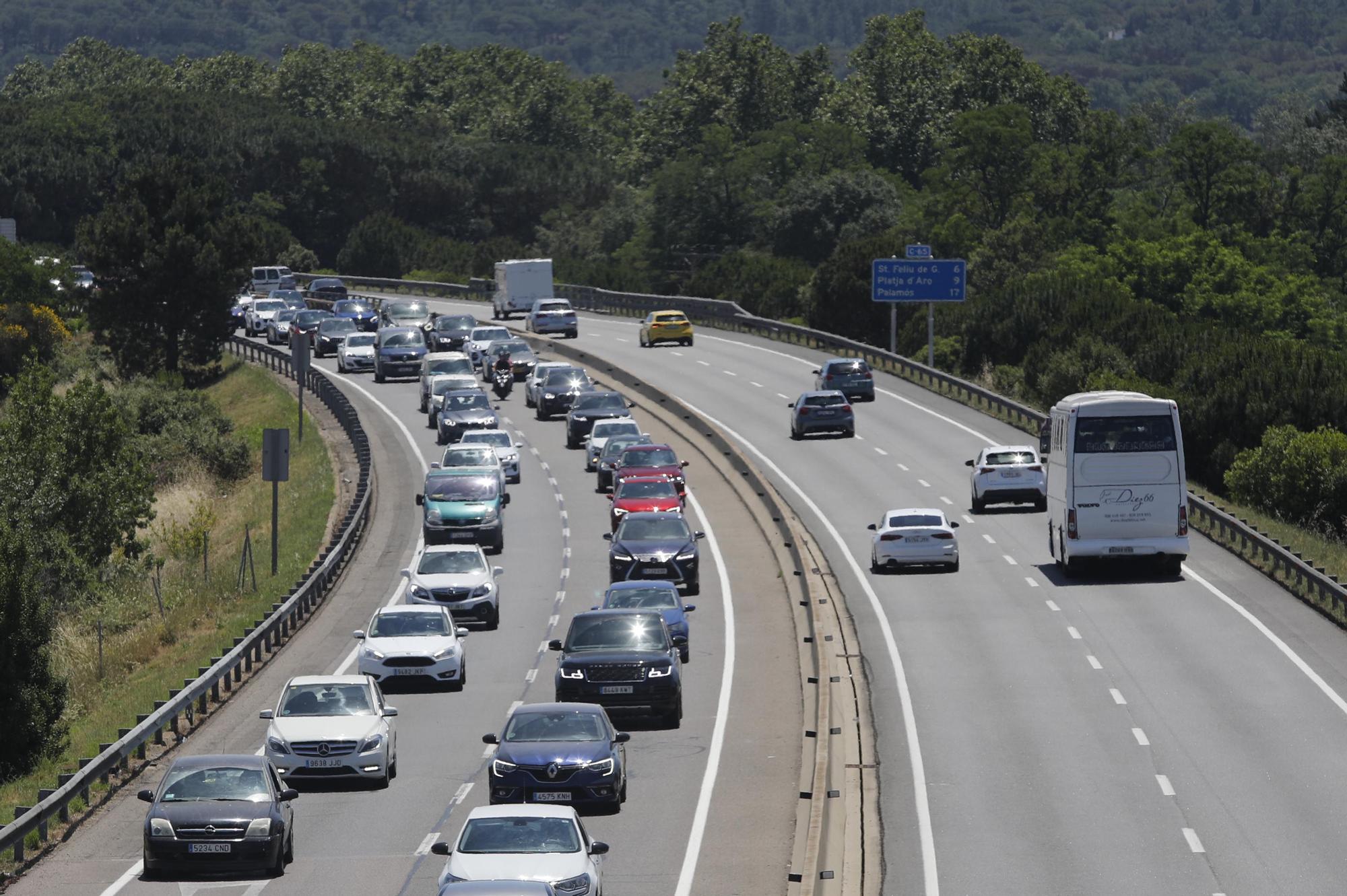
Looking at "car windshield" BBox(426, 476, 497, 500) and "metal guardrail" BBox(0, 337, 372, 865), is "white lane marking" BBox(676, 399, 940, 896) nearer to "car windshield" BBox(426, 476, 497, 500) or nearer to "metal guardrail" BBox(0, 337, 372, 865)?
"metal guardrail" BBox(0, 337, 372, 865)

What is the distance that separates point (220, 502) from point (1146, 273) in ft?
211

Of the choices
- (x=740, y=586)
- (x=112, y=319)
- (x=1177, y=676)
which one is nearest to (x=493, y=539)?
(x=740, y=586)

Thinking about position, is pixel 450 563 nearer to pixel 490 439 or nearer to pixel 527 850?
pixel 490 439

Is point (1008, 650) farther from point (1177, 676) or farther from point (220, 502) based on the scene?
point (220, 502)

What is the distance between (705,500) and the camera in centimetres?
5200

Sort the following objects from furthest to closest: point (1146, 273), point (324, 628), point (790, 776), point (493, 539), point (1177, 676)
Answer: point (1146, 273), point (493, 539), point (324, 628), point (1177, 676), point (790, 776)

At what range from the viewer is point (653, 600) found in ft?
109

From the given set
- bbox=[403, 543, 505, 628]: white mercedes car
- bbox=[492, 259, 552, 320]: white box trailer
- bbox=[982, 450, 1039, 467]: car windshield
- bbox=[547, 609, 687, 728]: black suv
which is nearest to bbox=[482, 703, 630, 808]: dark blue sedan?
bbox=[547, 609, 687, 728]: black suv

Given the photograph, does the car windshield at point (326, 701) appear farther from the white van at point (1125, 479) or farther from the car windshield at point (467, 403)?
the car windshield at point (467, 403)

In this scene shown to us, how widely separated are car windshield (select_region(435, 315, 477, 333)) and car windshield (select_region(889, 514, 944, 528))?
42692mm

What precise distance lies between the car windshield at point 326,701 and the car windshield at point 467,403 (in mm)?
35122

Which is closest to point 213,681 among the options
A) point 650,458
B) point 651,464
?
point 651,464

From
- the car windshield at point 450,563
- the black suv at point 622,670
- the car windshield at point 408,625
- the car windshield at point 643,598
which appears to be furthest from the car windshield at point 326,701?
the car windshield at point 450,563

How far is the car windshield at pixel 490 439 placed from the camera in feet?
179
